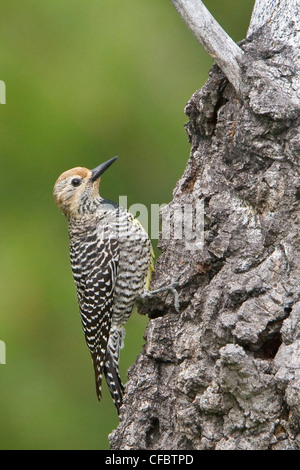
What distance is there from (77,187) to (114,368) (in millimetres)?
1107

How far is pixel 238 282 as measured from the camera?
3.49m

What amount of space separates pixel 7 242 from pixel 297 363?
343 cm

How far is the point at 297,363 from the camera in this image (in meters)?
3.17

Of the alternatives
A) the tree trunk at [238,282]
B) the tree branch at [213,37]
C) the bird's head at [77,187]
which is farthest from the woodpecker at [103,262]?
the tree branch at [213,37]

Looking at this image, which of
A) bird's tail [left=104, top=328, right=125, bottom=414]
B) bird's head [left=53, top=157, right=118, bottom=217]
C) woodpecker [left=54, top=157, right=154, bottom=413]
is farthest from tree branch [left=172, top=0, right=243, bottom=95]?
bird's tail [left=104, top=328, right=125, bottom=414]

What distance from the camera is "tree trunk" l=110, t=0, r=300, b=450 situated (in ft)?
10.7

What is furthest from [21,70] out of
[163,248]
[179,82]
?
[163,248]

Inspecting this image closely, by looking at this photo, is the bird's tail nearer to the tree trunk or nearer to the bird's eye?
the bird's eye

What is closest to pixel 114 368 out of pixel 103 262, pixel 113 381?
pixel 113 381

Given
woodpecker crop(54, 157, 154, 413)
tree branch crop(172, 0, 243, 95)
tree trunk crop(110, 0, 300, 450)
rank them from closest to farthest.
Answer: tree trunk crop(110, 0, 300, 450), tree branch crop(172, 0, 243, 95), woodpecker crop(54, 157, 154, 413)

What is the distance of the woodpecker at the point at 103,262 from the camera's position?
495 centimetres

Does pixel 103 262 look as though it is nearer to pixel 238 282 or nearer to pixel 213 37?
pixel 238 282

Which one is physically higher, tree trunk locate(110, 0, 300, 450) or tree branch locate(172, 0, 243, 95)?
tree branch locate(172, 0, 243, 95)
